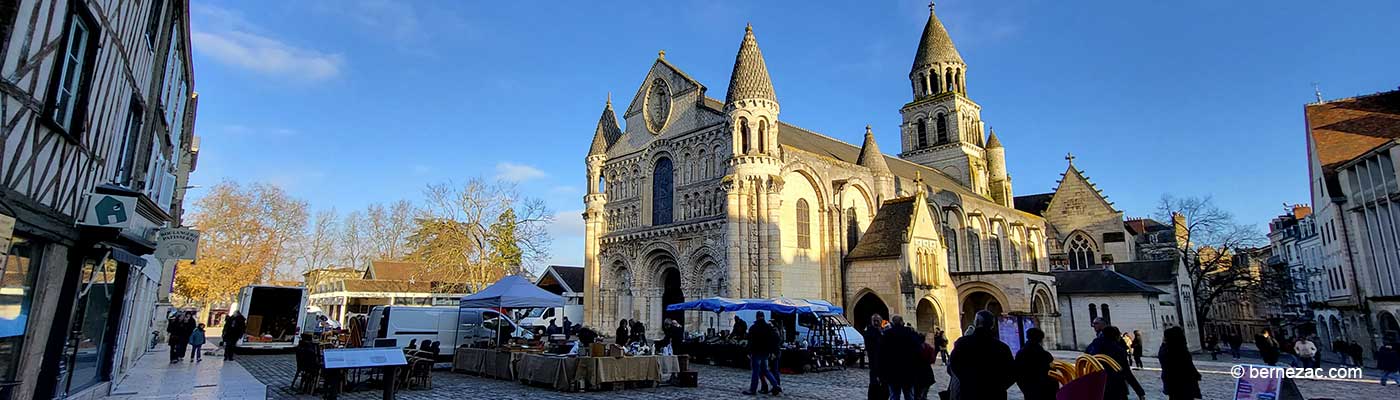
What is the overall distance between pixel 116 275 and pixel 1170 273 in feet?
133

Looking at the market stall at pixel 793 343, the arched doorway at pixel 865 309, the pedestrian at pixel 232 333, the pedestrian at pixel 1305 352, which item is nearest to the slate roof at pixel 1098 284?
the arched doorway at pixel 865 309

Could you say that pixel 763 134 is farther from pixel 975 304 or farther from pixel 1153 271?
pixel 1153 271

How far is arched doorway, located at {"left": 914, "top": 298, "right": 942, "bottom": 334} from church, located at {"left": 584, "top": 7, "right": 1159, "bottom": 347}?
0.34 ft

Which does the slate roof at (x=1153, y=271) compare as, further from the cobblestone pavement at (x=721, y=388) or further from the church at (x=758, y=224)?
the cobblestone pavement at (x=721, y=388)

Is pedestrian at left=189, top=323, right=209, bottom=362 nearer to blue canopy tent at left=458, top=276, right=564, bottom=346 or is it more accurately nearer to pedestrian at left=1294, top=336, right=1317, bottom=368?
blue canopy tent at left=458, top=276, right=564, bottom=346

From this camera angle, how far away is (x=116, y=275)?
9.68 metres

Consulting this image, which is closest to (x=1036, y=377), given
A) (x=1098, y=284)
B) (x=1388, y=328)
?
(x=1388, y=328)

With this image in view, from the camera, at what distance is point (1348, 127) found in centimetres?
2667

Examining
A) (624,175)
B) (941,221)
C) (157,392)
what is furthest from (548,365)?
(941,221)

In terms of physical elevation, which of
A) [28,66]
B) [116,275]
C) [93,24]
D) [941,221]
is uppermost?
[941,221]

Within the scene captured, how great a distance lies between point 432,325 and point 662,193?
45.1 feet

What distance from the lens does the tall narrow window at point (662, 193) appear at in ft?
98.7

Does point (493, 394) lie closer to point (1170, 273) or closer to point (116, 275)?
point (116, 275)

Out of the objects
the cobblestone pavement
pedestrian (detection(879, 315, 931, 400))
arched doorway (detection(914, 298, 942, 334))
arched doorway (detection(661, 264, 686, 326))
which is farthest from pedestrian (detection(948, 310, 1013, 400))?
arched doorway (detection(661, 264, 686, 326))
